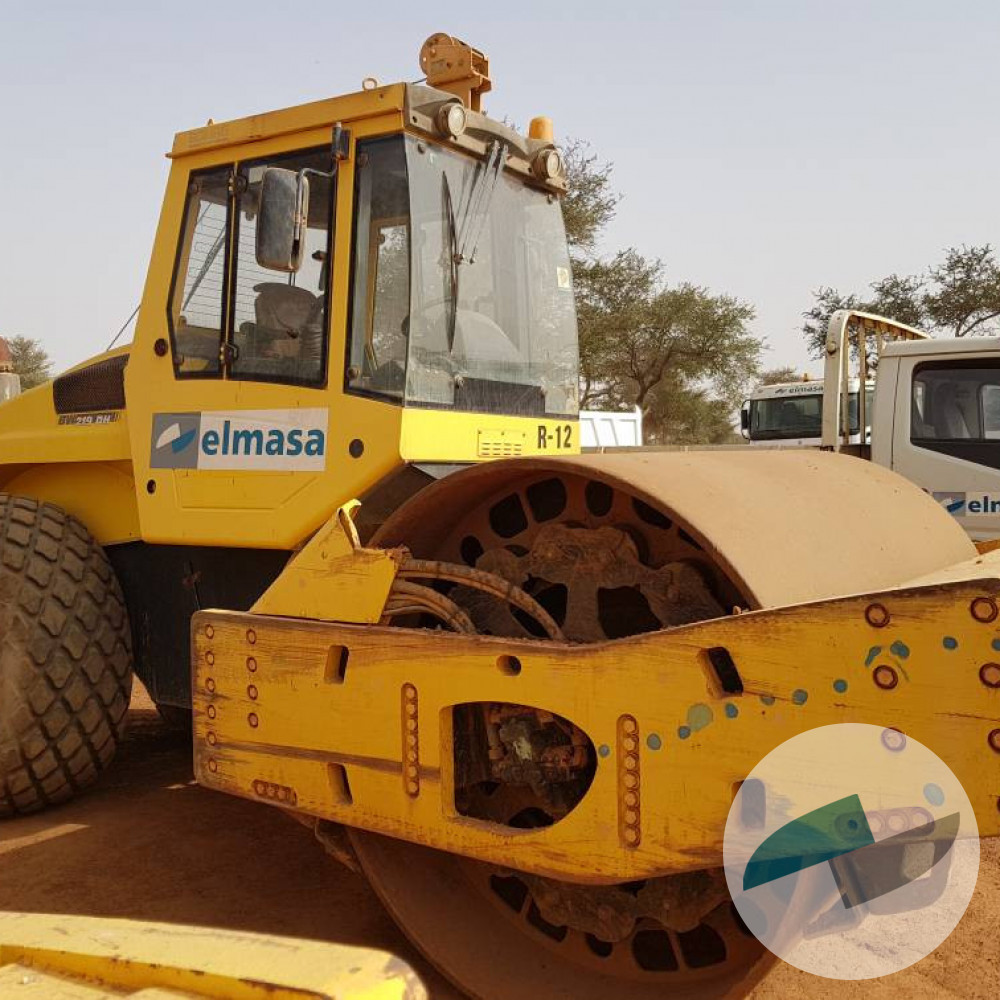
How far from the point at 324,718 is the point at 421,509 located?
0.60 m

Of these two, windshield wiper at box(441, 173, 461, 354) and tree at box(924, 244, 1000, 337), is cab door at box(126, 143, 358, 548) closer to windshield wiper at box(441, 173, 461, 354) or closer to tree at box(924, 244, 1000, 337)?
windshield wiper at box(441, 173, 461, 354)

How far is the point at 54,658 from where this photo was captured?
4094 millimetres

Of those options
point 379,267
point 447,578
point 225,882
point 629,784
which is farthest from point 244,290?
point 629,784

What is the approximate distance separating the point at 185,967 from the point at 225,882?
7.73 ft

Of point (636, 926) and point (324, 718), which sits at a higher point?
point (324, 718)

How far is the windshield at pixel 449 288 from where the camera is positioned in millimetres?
3451

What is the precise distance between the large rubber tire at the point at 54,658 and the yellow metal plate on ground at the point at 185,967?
2499mm

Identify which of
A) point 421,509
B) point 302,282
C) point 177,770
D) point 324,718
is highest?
point 302,282

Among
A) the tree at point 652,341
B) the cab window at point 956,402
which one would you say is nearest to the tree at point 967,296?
the tree at point 652,341

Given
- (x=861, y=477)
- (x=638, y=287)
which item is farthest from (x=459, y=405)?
(x=638, y=287)

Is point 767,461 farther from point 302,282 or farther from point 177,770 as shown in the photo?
point 177,770

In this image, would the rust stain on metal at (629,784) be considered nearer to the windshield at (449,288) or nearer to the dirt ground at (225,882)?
the dirt ground at (225,882)

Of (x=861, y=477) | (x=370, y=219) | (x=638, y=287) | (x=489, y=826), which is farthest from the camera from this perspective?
(x=638, y=287)

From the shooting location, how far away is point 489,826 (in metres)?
2.65
